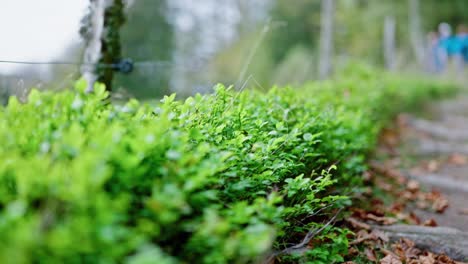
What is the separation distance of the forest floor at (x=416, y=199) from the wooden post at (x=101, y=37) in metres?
2.25

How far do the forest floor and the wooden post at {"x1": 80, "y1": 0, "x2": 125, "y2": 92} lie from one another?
225cm

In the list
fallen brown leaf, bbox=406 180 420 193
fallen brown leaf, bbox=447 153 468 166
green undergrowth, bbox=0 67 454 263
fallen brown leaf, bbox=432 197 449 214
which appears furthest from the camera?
fallen brown leaf, bbox=447 153 468 166

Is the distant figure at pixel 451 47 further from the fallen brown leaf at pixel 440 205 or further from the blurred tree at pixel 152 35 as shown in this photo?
the fallen brown leaf at pixel 440 205

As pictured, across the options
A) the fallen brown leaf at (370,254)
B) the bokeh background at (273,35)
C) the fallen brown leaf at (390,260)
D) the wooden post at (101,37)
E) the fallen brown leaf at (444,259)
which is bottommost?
the fallen brown leaf at (444,259)

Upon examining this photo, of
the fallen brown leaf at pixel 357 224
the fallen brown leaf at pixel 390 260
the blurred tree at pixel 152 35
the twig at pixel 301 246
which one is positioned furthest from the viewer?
the blurred tree at pixel 152 35

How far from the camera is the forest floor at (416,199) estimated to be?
8.55 feet

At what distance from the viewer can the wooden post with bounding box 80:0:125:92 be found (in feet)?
11.8

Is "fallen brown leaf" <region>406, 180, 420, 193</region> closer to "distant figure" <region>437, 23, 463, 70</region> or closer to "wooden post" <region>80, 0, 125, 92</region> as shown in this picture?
"wooden post" <region>80, 0, 125, 92</region>

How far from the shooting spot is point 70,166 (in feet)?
3.91

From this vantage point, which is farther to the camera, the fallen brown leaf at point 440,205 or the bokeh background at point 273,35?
the bokeh background at point 273,35

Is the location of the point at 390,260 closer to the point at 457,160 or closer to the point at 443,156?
the point at 457,160

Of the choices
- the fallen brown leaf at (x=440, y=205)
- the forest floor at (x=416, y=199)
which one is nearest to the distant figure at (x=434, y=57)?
the forest floor at (x=416, y=199)

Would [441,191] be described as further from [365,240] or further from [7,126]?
[7,126]

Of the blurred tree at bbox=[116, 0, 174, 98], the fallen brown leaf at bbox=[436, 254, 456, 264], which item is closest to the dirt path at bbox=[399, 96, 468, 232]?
the fallen brown leaf at bbox=[436, 254, 456, 264]
